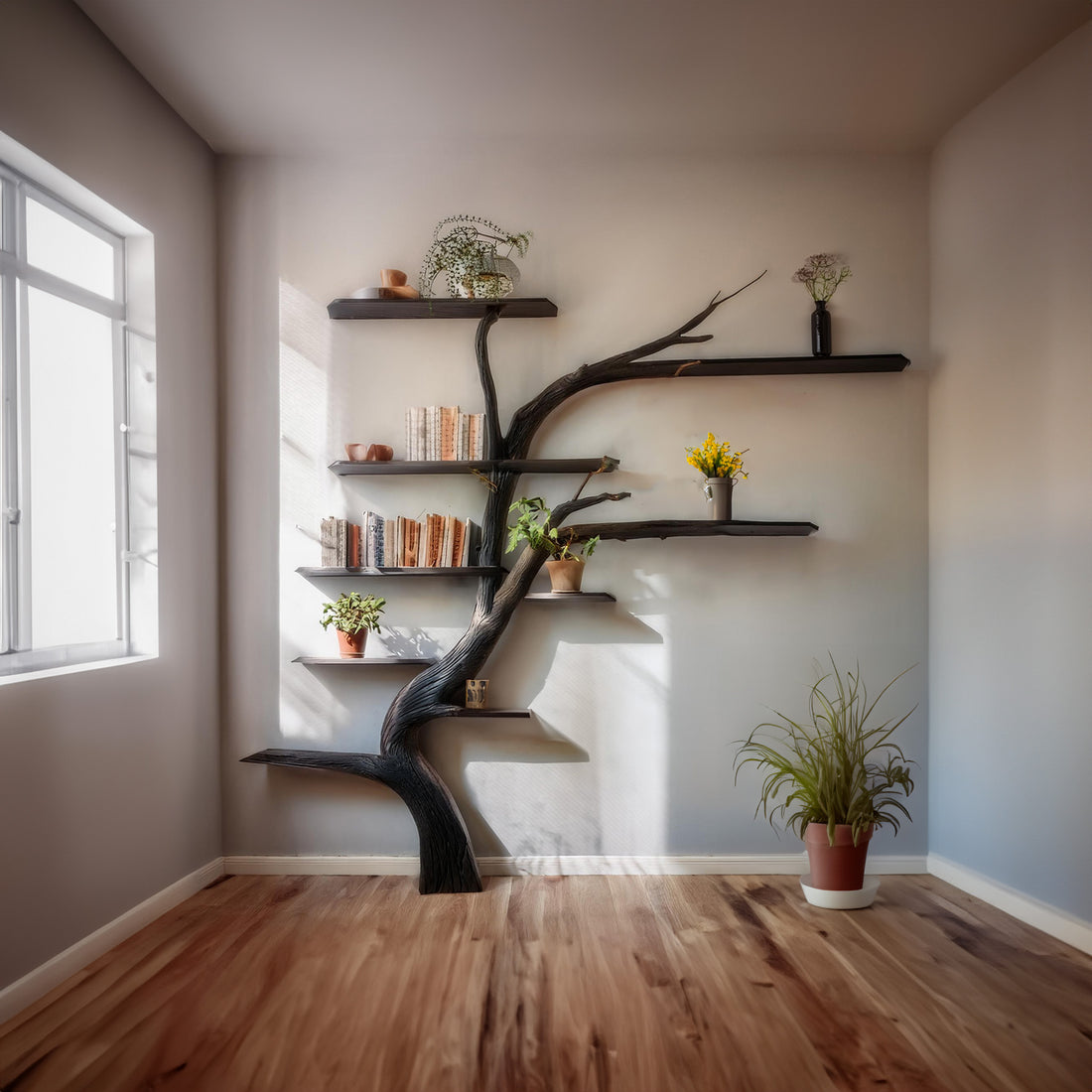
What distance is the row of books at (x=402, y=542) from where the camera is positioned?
3580 millimetres

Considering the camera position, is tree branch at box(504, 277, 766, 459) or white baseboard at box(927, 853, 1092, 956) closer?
white baseboard at box(927, 853, 1092, 956)

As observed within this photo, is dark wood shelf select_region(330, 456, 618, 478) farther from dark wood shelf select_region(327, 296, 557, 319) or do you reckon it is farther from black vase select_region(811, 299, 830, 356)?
black vase select_region(811, 299, 830, 356)

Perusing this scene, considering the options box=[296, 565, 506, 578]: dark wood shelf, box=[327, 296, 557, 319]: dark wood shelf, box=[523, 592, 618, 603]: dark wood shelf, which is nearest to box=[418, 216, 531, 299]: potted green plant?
box=[327, 296, 557, 319]: dark wood shelf

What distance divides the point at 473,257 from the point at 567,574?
1.32 meters

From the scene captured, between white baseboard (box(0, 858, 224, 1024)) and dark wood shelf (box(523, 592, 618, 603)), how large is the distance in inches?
66.5

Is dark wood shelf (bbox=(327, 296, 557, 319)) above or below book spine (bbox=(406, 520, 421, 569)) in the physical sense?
above

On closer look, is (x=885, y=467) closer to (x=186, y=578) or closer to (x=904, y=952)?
(x=904, y=952)

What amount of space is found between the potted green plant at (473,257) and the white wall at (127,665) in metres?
0.94

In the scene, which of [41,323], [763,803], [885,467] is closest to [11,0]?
[41,323]

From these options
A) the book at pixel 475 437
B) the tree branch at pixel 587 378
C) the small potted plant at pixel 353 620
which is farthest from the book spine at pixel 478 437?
the small potted plant at pixel 353 620

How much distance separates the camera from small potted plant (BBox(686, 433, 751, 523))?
11.6 feet

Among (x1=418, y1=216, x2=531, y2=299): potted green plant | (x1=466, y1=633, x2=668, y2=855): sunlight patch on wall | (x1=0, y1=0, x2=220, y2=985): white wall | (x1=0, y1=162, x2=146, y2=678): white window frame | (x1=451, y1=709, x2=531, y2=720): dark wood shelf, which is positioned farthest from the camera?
(x1=466, y1=633, x2=668, y2=855): sunlight patch on wall

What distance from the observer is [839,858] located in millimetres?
3238

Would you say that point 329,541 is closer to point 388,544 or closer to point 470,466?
point 388,544
